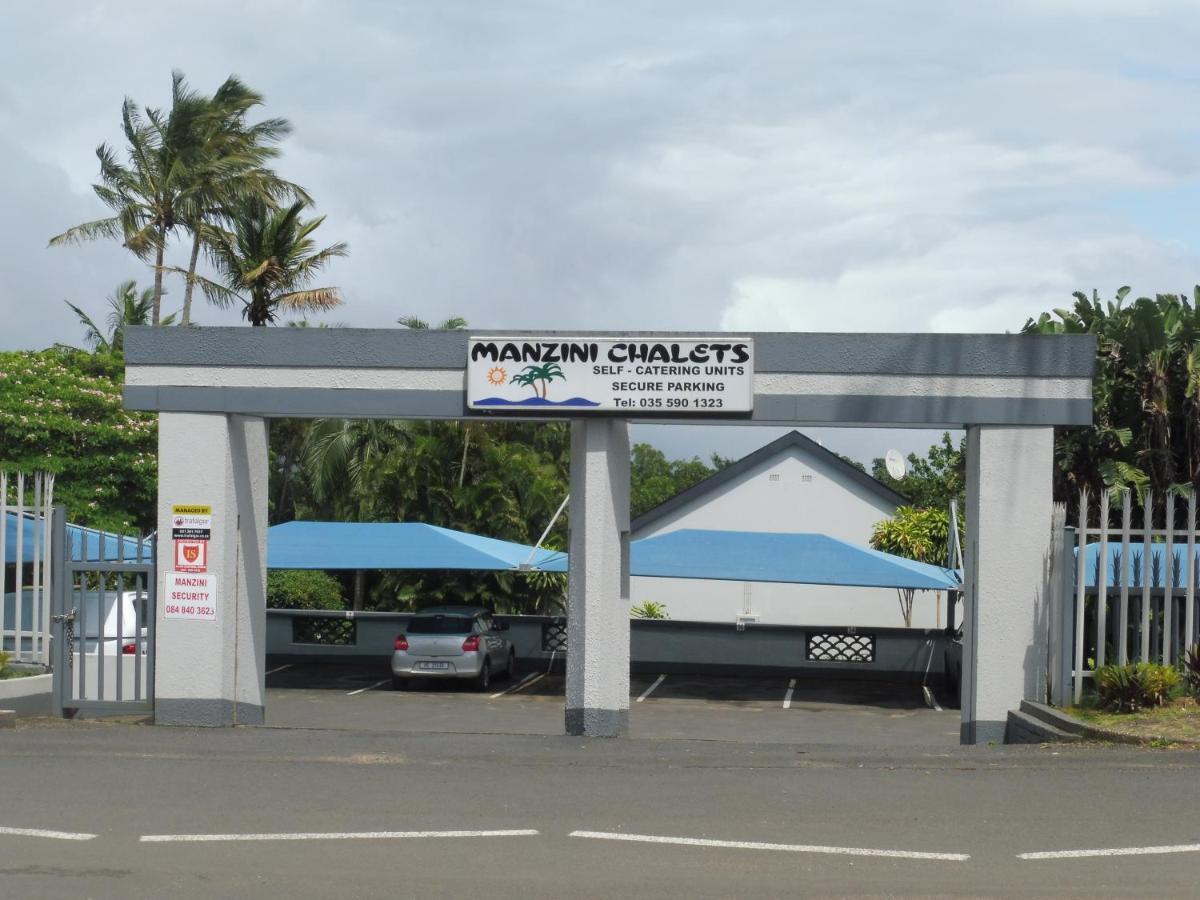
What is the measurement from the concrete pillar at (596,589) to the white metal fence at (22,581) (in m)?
5.36

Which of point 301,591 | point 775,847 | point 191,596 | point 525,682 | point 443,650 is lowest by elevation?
point 525,682

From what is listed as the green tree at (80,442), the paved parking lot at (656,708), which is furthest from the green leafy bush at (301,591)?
the paved parking lot at (656,708)

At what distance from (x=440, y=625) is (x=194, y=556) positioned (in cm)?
964

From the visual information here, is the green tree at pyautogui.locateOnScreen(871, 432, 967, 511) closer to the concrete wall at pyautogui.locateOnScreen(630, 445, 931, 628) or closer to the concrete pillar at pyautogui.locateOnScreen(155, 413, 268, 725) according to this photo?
the concrete wall at pyautogui.locateOnScreen(630, 445, 931, 628)

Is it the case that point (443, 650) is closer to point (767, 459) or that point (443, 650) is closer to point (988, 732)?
point (988, 732)

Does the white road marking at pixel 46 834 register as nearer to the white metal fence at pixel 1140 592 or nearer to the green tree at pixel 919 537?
the white metal fence at pixel 1140 592

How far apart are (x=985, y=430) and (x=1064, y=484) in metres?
10.7

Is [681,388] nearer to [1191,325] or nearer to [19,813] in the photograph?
[19,813]

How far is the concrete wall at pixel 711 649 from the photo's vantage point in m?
26.1

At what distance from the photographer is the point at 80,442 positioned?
31.5 m

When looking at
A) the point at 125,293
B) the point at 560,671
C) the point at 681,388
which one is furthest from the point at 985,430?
the point at 125,293

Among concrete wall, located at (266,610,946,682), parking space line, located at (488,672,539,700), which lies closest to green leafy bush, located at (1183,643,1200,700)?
parking space line, located at (488,672,539,700)

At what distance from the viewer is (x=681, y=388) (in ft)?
45.3

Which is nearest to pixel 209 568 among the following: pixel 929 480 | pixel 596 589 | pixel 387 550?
pixel 596 589
